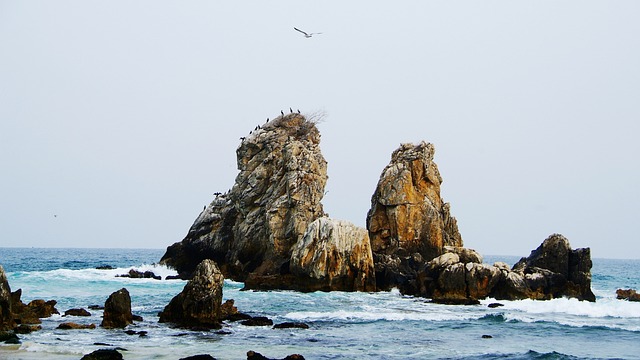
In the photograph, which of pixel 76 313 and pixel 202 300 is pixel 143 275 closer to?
pixel 76 313

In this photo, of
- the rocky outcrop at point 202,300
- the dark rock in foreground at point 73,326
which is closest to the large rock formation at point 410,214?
the rocky outcrop at point 202,300

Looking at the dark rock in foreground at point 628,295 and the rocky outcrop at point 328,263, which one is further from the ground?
the rocky outcrop at point 328,263

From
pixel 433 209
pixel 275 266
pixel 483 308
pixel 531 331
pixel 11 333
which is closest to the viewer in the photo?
pixel 11 333

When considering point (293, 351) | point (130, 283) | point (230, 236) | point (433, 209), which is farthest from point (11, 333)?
point (433, 209)

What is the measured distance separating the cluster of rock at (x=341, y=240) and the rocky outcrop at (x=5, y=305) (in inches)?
887

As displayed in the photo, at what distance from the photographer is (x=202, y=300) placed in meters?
29.1

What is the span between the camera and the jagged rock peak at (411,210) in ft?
178

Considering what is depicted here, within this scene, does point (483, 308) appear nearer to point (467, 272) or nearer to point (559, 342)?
point (467, 272)

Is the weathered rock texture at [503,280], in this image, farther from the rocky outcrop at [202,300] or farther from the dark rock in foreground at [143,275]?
the dark rock in foreground at [143,275]

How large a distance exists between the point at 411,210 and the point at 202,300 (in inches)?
1112

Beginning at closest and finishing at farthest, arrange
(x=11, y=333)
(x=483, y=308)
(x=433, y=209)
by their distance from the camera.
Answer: (x=11, y=333), (x=483, y=308), (x=433, y=209)

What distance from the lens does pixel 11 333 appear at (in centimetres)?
2445

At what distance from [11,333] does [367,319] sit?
52.1 ft

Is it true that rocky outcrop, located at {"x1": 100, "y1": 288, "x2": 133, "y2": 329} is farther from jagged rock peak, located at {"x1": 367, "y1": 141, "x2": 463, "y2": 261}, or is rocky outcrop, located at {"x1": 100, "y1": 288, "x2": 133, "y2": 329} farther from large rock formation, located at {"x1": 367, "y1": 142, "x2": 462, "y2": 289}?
jagged rock peak, located at {"x1": 367, "y1": 141, "x2": 463, "y2": 261}
